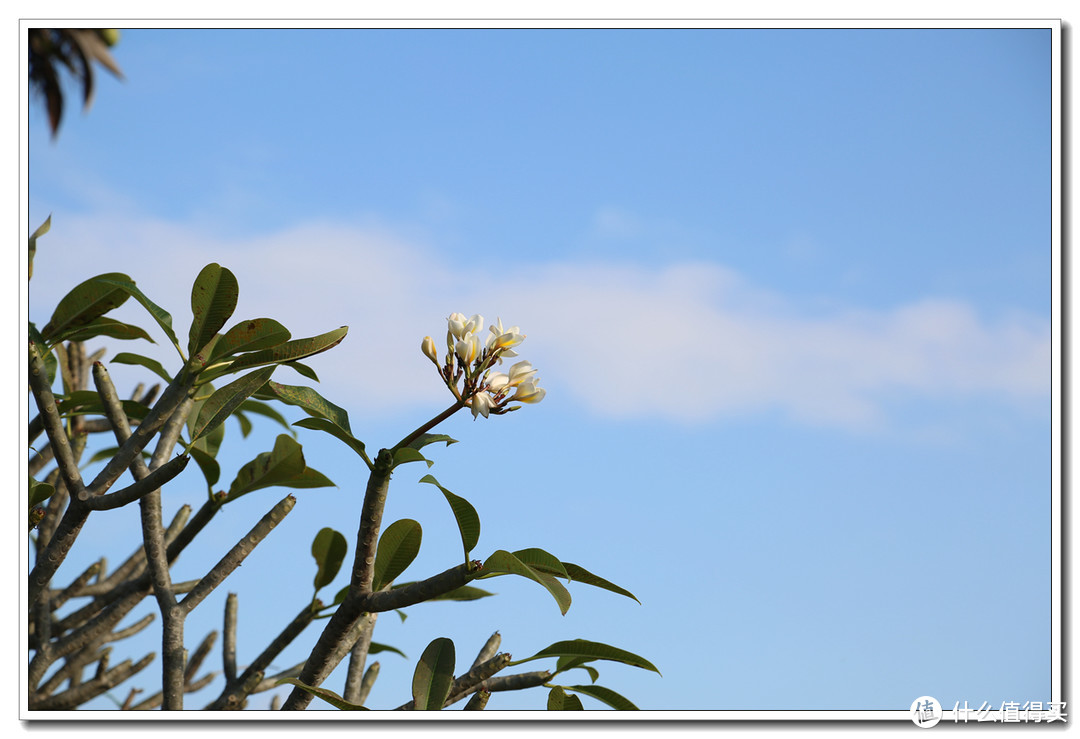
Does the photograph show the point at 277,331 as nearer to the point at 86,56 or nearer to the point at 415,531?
the point at 415,531

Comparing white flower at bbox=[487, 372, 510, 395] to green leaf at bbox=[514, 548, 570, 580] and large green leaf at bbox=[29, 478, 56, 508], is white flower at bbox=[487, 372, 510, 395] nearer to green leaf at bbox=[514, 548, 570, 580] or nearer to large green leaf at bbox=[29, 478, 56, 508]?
green leaf at bbox=[514, 548, 570, 580]

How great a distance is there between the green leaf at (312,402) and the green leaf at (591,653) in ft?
1.48

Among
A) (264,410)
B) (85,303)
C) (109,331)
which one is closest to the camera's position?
(85,303)

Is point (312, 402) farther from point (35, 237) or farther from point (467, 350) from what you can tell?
point (35, 237)

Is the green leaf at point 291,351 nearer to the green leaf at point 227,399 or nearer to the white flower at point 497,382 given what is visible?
the green leaf at point 227,399

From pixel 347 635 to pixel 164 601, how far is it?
335mm

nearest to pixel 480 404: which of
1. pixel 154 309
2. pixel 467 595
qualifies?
pixel 154 309

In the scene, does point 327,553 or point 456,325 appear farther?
point 327,553

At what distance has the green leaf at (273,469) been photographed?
1178 millimetres

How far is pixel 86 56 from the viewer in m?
1.19

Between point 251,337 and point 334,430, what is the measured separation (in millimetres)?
200

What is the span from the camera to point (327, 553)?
148 centimetres

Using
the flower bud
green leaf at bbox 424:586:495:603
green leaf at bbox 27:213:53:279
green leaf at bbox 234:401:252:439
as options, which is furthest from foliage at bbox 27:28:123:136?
green leaf at bbox 424:586:495:603
